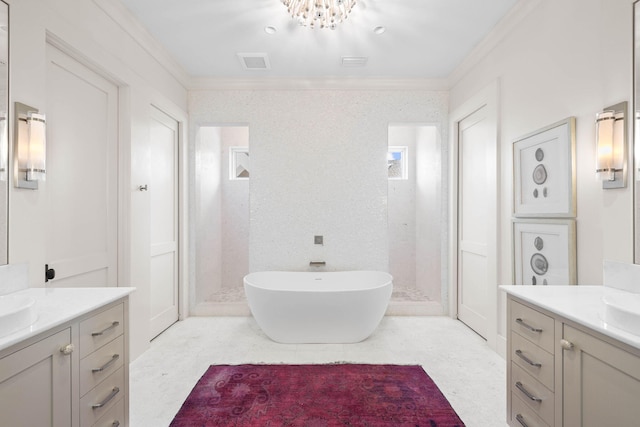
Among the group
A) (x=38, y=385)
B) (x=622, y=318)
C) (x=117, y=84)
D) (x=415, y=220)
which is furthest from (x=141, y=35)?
(x=415, y=220)

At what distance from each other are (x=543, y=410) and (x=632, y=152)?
1258 mm

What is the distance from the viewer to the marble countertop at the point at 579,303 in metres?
0.95

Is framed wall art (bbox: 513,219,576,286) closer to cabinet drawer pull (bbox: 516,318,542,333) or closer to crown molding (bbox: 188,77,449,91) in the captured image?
cabinet drawer pull (bbox: 516,318,542,333)

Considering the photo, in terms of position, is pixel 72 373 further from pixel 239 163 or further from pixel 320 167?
pixel 239 163

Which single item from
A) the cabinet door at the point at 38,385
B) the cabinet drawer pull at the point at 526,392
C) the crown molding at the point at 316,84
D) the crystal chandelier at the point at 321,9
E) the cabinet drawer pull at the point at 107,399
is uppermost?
the crown molding at the point at 316,84

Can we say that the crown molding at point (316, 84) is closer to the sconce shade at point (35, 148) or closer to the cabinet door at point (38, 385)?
the sconce shade at point (35, 148)

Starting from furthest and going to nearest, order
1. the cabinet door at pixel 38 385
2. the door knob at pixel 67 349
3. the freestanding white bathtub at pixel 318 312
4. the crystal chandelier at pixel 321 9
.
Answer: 1. the freestanding white bathtub at pixel 318 312
2. the crystal chandelier at pixel 321 9
3. the door knob at pixel 67 349
4. the cabinet door at pixel 38 385

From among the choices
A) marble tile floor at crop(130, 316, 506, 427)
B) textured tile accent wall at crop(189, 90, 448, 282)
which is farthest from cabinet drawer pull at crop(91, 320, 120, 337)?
textured tile accent wall at crop(189, 90, 448, 282)

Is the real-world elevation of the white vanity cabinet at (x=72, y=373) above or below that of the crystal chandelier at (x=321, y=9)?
below

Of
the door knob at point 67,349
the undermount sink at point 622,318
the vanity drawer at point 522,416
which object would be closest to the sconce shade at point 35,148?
the door knob at point 67,349

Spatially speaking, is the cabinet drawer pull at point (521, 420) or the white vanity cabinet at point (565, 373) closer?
the white vanity cabinet at point (565, 373)

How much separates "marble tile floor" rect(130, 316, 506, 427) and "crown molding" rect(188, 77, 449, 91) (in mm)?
2599

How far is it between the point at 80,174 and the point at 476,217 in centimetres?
332

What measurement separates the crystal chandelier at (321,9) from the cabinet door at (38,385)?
215cm
